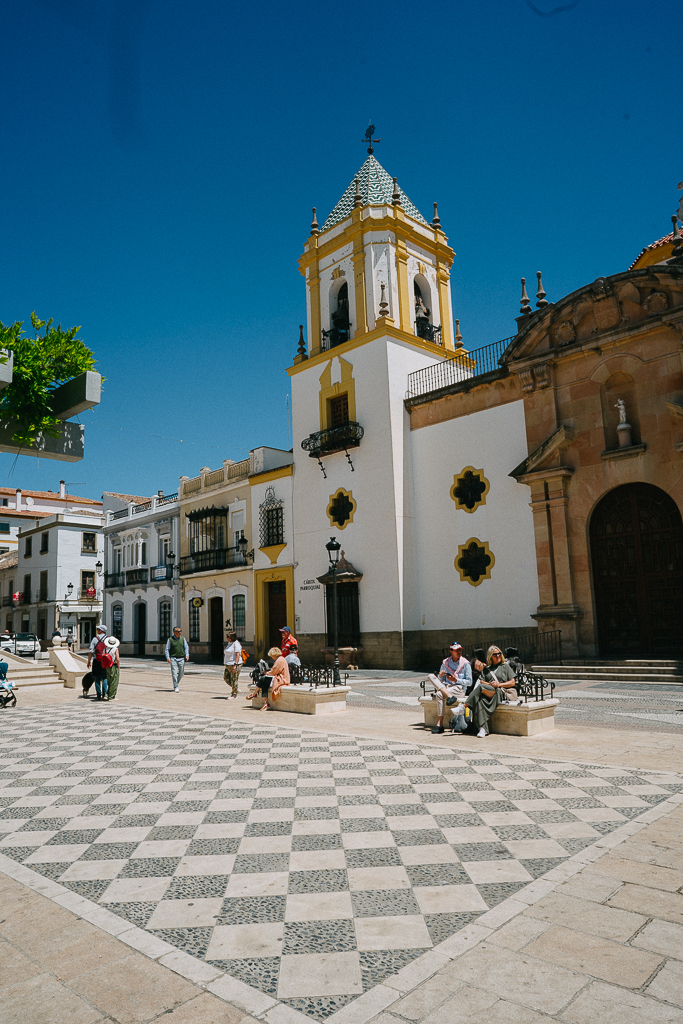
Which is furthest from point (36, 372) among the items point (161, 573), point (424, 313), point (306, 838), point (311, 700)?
point (161, 573)

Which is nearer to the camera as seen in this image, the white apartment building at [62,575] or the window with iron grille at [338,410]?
the window with iron grille at [338,410]

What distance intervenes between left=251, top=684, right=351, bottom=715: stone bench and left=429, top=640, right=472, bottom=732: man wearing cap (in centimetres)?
266

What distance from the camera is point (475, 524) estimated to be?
1988 cm

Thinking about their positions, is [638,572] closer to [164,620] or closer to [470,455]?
[470,455]

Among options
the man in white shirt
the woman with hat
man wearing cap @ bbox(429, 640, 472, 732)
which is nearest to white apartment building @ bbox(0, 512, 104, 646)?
the woman with hat

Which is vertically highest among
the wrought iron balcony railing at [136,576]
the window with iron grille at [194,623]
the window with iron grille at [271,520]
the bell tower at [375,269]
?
the bell tower at [375,269]

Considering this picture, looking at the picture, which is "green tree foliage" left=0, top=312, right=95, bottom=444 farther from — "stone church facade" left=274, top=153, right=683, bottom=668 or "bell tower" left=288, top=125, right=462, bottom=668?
"bell tower" left=288, top=125, right=462, bottom=668

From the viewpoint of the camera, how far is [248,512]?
28.1m

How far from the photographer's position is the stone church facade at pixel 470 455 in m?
16.2

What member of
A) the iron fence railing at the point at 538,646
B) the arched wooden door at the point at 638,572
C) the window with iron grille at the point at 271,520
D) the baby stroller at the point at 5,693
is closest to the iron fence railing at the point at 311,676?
the iron fence railing at the point at 538,646

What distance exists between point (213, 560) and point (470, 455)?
1383 cm

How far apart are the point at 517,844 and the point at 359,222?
75.8ft

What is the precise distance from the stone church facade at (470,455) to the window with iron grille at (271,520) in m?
1.29

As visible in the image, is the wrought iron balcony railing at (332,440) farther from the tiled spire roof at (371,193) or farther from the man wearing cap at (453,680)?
the man wearing cap at (453,680)
